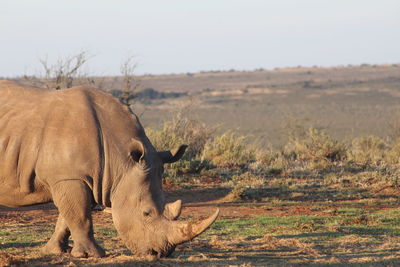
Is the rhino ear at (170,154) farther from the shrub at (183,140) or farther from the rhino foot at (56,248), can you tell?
the shrub at (183,140)

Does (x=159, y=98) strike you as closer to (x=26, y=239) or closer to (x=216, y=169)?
(x=216, y=169)

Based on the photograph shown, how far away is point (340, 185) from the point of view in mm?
17578

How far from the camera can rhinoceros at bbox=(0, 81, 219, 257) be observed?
7.91m

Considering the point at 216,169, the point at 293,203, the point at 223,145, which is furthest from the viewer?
the point at 223,145

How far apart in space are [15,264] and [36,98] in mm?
1868

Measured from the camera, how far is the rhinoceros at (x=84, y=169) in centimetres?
791

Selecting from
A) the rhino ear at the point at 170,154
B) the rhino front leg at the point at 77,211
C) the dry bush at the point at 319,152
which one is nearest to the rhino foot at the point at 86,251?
the rhino front leg at the point at 77,211

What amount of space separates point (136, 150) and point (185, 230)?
3.53ft

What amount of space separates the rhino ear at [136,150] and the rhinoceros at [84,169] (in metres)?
0.01

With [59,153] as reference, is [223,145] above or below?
below

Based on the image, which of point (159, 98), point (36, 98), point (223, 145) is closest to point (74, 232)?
point (36, 98)

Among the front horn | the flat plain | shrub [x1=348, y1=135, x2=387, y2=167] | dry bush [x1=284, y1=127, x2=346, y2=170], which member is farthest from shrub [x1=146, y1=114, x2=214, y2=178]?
the front horn

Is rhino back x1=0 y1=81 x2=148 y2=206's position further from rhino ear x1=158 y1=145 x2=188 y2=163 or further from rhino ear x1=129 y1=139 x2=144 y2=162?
rhino ear x1=158 y1=145 x2=188 y2=163

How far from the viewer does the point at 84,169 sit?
7.91 meters
